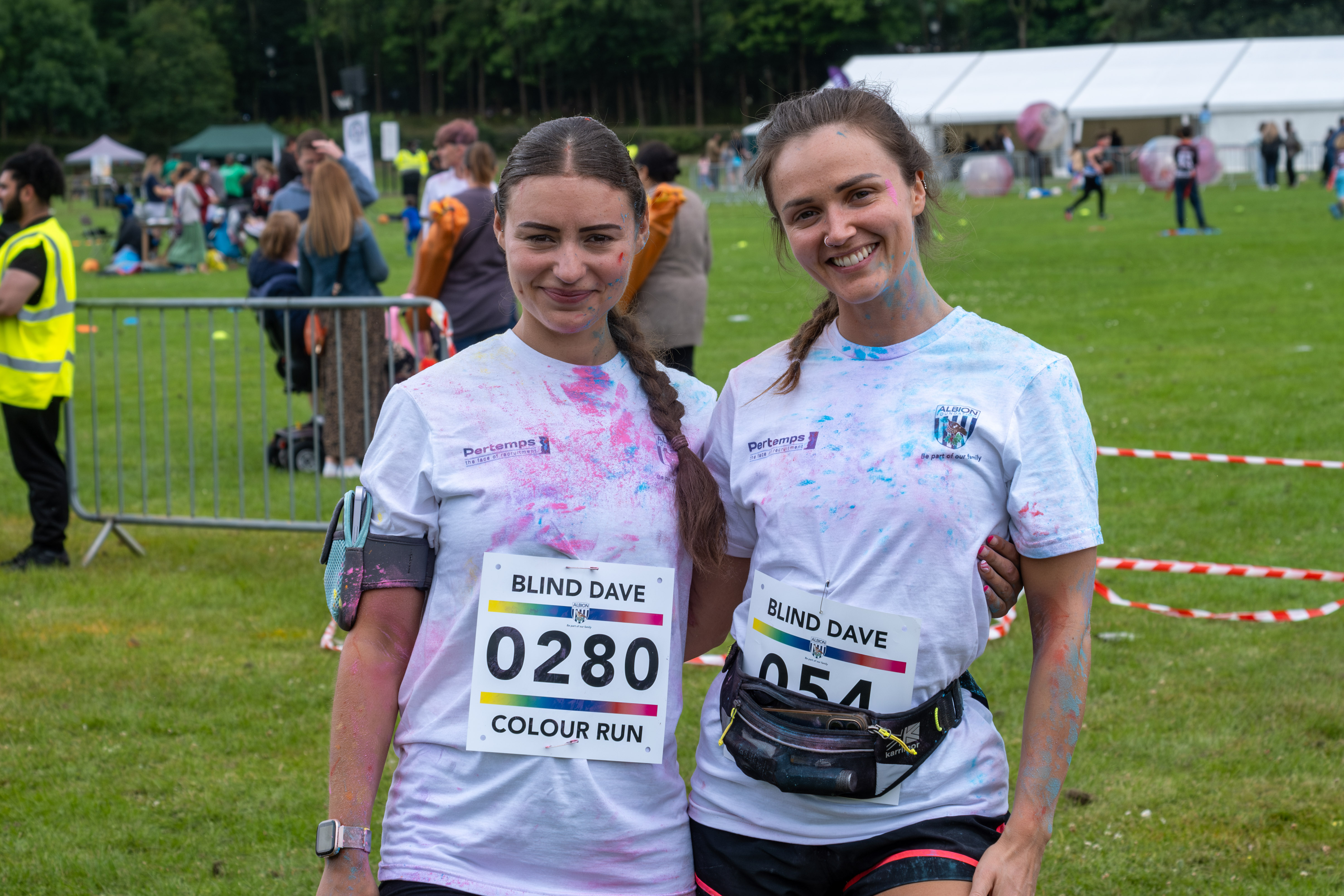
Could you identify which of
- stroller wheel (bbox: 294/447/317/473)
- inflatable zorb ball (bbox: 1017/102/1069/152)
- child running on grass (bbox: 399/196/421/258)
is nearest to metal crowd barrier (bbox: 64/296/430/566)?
stroller wheel (bbox: 294/447/317/473)

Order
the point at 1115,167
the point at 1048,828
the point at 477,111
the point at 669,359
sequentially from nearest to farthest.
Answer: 1. the point at 1048,828
2. the point at 669,359
3. the point at 1115,167
4. the point at 477,111

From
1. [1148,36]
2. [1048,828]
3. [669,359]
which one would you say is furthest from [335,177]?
[1148,36]

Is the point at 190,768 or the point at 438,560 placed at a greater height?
the point at 438,560

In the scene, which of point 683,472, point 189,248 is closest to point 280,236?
point 683,472

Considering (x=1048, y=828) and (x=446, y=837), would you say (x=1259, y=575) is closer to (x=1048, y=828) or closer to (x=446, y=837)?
(x=1048, y=828)

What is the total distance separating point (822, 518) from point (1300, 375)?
10.3m

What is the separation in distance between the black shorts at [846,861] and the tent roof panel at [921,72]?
46.8m

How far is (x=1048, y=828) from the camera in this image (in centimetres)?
209

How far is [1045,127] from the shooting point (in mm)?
42250

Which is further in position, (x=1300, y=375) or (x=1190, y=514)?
(x=1300, y=375)

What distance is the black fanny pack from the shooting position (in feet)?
6.81

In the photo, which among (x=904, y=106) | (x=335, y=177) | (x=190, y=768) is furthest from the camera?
(x=335, y=177)

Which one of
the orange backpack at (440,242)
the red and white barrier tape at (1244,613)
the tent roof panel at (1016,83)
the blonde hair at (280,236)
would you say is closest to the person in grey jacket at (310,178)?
the blonde hair at (280,236)

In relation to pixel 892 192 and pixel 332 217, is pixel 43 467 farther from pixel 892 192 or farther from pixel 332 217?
pixel 892 192
